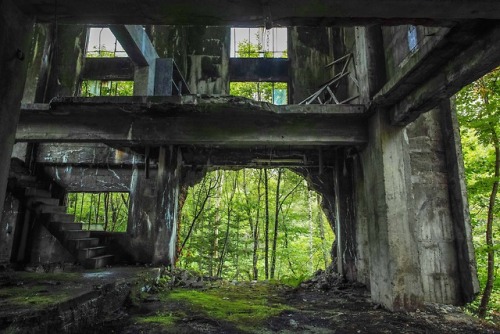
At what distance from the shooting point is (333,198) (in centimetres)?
930

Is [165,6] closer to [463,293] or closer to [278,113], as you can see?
[278,113]

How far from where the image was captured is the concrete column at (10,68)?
2529 millimetres

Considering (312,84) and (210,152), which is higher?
(312,84)

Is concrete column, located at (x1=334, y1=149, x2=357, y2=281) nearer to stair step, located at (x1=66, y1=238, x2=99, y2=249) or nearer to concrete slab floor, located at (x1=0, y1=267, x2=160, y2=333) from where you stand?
concrete slab floor, located at (x1=0, y1=267, x2=160, y2=333)

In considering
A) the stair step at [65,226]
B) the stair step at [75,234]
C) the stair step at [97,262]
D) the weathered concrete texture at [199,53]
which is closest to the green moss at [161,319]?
the stair step at [97,262]

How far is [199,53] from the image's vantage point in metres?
9.89

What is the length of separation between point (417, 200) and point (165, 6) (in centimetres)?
587

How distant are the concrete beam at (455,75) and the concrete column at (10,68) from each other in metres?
4.40

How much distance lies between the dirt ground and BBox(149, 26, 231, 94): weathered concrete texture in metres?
5.85

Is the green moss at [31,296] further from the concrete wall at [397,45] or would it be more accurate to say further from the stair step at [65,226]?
the concrete wall at [397,45]

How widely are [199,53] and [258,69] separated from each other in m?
1.93

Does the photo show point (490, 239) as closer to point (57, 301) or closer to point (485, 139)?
point (485, 139)

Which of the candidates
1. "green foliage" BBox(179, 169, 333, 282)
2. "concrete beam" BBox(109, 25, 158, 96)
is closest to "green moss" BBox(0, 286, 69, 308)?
"concrete beam" BBox(109, 25, 158, 96)

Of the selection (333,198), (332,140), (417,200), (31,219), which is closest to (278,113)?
(332,140)
